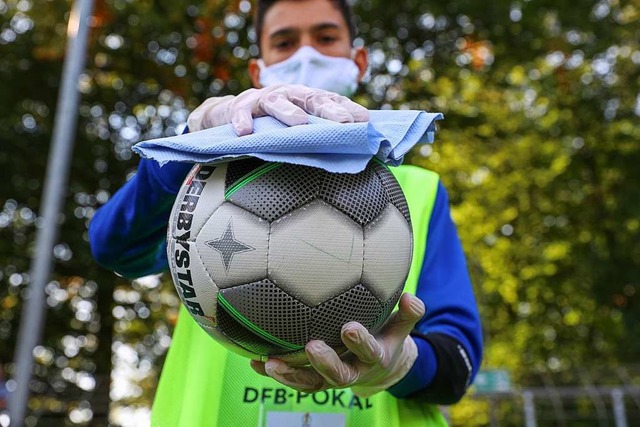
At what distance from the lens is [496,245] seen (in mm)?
17844

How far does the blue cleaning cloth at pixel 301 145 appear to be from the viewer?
1623 mm

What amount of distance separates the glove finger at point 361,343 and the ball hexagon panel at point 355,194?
0.72ft

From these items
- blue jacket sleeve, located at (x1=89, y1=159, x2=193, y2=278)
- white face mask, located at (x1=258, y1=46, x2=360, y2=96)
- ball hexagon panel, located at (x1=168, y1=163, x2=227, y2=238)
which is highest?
white face mask, located at (x1=258, y1=46, x2=360, y2=96)

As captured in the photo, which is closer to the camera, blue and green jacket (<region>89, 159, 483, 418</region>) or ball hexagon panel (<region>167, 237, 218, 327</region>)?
ball hexagon panel (<region>167, 237, 218, 327</region>)

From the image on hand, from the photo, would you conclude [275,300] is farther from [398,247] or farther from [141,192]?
[141,192]

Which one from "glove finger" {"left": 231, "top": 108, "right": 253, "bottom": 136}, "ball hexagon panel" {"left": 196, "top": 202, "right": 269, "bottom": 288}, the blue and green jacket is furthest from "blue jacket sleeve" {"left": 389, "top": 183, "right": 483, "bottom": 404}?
"glove finger" {"left": 231, "top": 108, "right": 253, "bottom": 136}

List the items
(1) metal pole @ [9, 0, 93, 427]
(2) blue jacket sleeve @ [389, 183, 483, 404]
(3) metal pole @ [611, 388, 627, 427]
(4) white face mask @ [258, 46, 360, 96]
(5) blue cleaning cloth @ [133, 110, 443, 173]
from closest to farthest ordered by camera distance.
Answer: (5) blue cleaning cloth @ [133, 110, 443, 173] < (2) blue jacket sleeve @ [389, 183, 483, 404] < (4) white face mask @ [258, 46, 360, 96] < (1) metal pole @ [9, 0, 93, 427] < (3) metal pole @ [611, 388, 627, 427]

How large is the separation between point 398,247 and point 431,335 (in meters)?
0.52

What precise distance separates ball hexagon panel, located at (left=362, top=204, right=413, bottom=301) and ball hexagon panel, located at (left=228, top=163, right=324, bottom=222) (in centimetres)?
15

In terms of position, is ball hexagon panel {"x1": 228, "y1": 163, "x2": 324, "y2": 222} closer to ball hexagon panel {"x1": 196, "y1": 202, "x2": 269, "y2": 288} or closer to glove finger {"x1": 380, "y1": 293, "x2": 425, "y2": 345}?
ball hexagon panel {"x1": 196, "y1": 202, "x2": 269, "y2": 288}

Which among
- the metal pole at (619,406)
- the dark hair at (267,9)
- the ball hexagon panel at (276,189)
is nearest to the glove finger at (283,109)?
the ball hexagon panel at (276,189)

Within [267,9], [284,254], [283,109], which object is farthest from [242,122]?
[267,9]

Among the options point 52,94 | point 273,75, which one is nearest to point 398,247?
point 273,75

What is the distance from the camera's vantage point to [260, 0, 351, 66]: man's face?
272 cm
